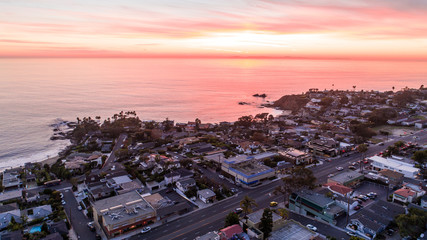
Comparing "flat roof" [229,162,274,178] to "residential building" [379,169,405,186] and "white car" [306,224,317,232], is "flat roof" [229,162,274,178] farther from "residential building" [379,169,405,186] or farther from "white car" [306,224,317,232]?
"residential building" [379,169,405,186]

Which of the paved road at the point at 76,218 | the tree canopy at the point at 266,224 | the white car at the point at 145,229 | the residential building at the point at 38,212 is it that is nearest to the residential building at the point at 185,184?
the white car at the point at 145,229

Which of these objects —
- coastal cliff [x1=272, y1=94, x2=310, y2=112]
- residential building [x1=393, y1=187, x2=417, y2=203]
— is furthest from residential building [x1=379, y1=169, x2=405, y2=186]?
coastal cliff [x1=272, y1=94, x2=310, y2=112]

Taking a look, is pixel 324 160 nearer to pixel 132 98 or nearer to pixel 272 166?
pixel 272 166

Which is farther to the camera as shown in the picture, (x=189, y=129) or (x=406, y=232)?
(x=189, y=129)

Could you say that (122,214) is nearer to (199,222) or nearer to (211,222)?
(199,222)

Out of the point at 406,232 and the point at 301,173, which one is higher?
the point at 301,173

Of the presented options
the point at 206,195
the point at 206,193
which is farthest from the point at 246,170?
the point at 206,195

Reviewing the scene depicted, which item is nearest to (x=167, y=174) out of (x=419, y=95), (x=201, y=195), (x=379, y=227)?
(x=201, y=195)

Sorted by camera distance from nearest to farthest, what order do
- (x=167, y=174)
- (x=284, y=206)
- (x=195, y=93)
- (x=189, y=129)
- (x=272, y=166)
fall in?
(x=284, y=206)
(x=167, y=174)
(x=272, y=166)
(x=189, y=129)
(x=195, y=93)
